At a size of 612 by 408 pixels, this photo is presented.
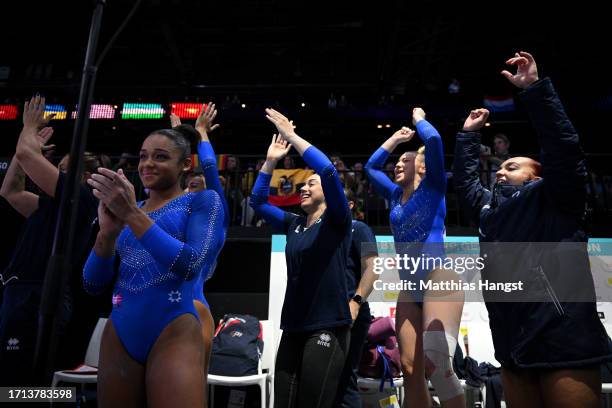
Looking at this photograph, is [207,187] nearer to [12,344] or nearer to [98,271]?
[98,271]

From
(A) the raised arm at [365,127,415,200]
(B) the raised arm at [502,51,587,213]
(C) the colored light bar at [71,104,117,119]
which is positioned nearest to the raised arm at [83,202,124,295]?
(B) the raised arm at [502,51,587,213]

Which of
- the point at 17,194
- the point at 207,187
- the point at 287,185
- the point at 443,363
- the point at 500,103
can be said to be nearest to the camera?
the point at 443,363

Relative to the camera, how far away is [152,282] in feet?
5.26

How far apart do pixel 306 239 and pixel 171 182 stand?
3.18 feet

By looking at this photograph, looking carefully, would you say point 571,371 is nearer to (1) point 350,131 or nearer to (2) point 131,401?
(2) point 131,401

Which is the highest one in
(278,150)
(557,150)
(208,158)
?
(278,150)

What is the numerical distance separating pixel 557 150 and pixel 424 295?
1.22 m

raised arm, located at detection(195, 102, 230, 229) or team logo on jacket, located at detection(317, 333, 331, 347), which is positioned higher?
raised arm, located at detection(195, 102, 230, 229)

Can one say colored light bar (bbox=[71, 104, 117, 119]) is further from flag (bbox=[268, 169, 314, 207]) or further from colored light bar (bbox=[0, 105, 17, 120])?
flag (bbox=[268, 169, 314, 207])

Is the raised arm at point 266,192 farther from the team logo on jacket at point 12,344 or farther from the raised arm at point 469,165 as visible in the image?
the team logo on jacket at point 12,344

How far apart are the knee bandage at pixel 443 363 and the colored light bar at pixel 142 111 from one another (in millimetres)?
10990

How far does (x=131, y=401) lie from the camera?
1.46m

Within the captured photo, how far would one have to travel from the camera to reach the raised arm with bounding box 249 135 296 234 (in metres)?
2.99

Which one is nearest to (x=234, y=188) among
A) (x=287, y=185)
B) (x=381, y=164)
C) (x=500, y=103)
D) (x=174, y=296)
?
(x=287, y=185)
